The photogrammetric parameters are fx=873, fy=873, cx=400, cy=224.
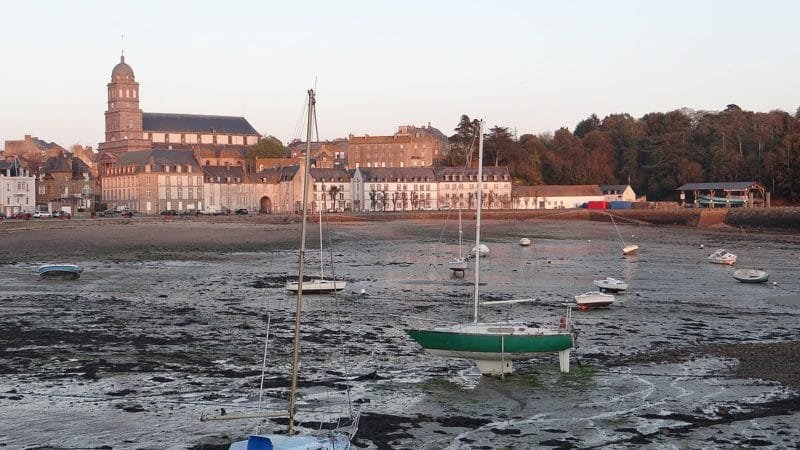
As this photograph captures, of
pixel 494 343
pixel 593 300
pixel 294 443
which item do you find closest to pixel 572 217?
pixel 593 300

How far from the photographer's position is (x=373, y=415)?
18.0 m

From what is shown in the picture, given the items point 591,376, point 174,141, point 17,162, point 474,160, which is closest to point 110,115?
point 174,141

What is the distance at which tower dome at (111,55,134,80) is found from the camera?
159 meters

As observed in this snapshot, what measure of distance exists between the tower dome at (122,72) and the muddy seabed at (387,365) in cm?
12128

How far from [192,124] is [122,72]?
1592cm

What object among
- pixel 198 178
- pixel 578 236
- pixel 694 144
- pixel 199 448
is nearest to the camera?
pixel 199 448

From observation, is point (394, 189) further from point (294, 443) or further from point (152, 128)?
point (294, 443)

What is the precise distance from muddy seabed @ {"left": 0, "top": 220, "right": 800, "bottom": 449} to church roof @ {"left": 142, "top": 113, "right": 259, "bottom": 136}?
385 feet

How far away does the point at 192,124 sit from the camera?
160m

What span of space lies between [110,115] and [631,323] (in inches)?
5561

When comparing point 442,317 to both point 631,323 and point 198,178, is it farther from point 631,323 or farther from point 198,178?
point 198,178

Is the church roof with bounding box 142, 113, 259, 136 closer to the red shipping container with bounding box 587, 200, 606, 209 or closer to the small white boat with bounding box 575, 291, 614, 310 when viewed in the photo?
the red shipping container with bounding box 587, 200, 606, 209

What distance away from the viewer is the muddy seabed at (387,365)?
17047 mm

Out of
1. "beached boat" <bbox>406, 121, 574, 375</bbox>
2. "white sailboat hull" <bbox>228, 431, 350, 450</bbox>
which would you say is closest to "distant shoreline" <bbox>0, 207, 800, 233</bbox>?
"beached boat" <bbox>406, 121, 574, 375</bbox>
